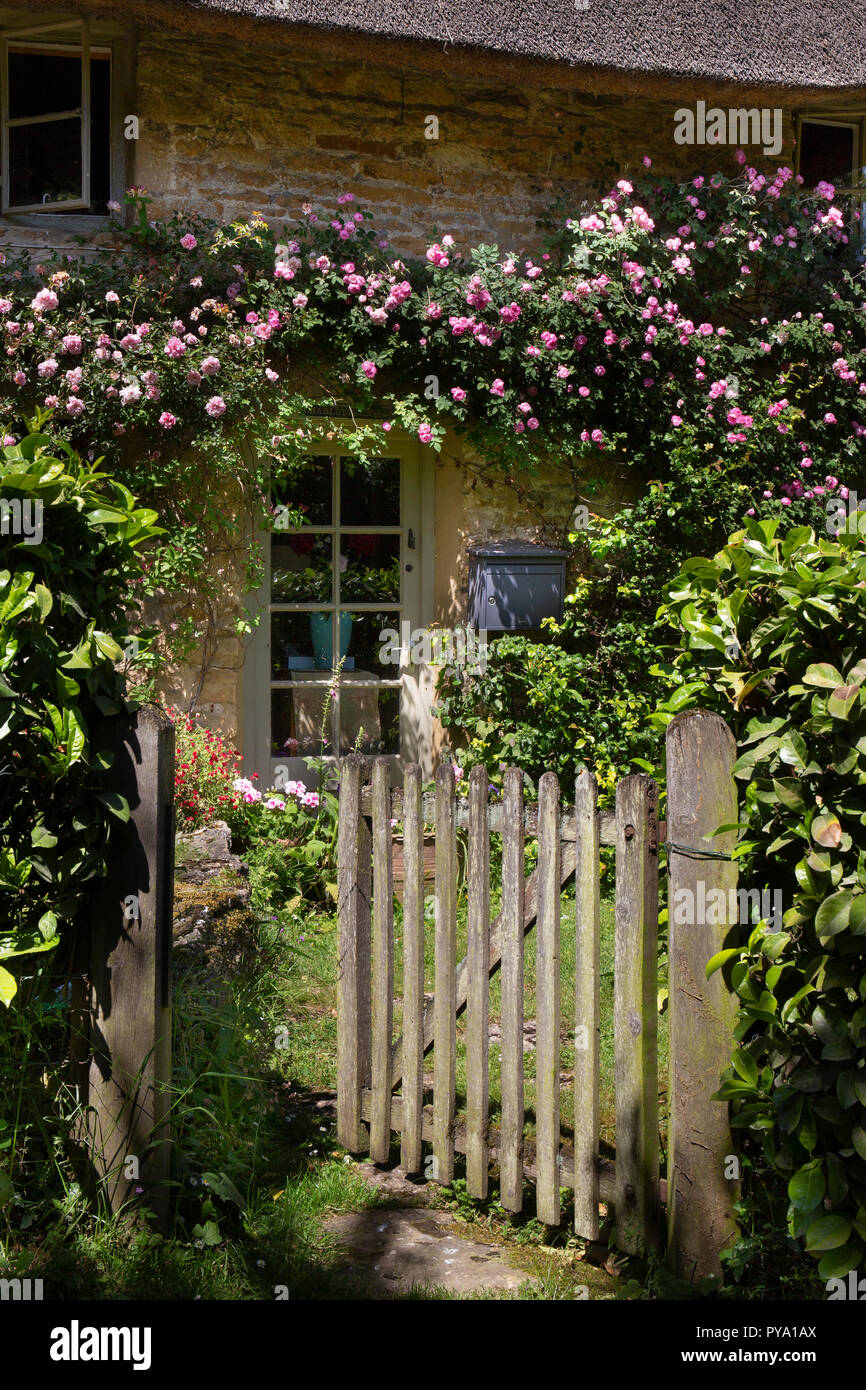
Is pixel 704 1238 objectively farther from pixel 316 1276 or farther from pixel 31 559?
pixel 31 559

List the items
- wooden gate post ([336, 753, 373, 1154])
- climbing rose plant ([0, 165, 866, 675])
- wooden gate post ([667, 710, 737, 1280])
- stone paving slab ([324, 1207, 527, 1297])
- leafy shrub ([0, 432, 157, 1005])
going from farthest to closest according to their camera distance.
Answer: climbing rose plant ([0, 165, 866, 675]) < wooden gate post ([336, 753, 373, 1154]) < stone paving slab ([324, 1207, 527, 1297]) < wooden gate post ([667, 710, 737, 1280]) < leafy shrub ([0, 432, 157, 1005])

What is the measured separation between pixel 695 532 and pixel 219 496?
2.35 meters

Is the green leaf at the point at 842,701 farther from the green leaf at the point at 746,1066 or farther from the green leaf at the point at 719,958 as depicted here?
the green leaf at the point at 746,1066

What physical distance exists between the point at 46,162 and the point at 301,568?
88.6 inches

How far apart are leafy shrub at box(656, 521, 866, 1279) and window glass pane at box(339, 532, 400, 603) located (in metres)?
4.05

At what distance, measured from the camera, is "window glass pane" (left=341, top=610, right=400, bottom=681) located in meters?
6.38

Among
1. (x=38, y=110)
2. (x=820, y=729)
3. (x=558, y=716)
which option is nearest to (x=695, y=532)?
(x=558, y=716)

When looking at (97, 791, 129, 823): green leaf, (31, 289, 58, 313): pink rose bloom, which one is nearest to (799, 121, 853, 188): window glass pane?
(31, 289, 58, 313): pink rose bloom

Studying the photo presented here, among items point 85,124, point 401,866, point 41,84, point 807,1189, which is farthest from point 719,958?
point 41,84

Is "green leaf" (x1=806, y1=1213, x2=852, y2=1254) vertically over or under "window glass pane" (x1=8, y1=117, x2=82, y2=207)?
under

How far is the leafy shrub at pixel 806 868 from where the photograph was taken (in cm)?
209

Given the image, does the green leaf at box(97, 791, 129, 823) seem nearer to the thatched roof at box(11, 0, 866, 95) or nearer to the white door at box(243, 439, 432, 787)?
the white door at box(243, 439, 432, 787)

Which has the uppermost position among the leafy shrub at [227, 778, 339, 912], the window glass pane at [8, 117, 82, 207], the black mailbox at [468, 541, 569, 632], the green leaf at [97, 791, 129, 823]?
the window glass pane at [8, 117, 82, 207]

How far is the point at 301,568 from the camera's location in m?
6.27
